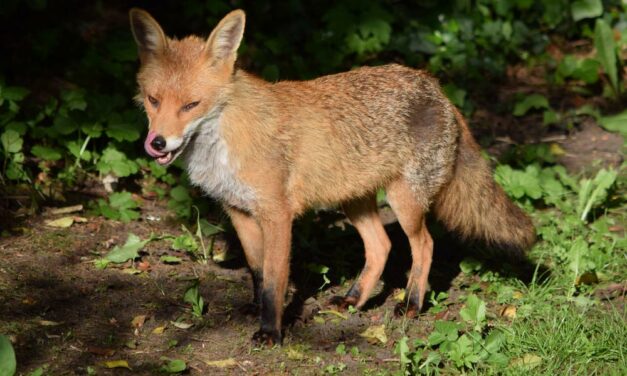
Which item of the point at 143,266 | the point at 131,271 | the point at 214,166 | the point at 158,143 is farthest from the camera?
the point at 143,266

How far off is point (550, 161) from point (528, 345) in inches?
121

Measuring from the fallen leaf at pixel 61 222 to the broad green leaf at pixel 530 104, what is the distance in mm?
4364

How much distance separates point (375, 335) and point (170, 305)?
123cm

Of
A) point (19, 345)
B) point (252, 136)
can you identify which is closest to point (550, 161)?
point (252, 136)

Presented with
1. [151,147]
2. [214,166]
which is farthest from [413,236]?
[151,147]

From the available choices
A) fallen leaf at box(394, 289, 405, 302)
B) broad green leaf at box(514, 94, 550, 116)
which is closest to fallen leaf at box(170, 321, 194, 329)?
fallen leaf at box(394, 289, 405, 302)

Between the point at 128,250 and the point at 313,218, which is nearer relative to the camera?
the point at 128,250

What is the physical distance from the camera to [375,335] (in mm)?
4824

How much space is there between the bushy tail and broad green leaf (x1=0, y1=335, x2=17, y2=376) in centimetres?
277

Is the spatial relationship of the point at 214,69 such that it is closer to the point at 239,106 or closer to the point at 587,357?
the point at 239,106

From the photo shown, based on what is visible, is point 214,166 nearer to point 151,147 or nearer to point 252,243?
point 151,147

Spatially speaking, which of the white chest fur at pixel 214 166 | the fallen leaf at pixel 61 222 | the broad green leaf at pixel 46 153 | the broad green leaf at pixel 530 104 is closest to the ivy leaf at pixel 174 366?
the white chest fur at pixel 214 166

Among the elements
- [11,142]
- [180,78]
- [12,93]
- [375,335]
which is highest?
[180,78]

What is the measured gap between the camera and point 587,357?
429 cm
